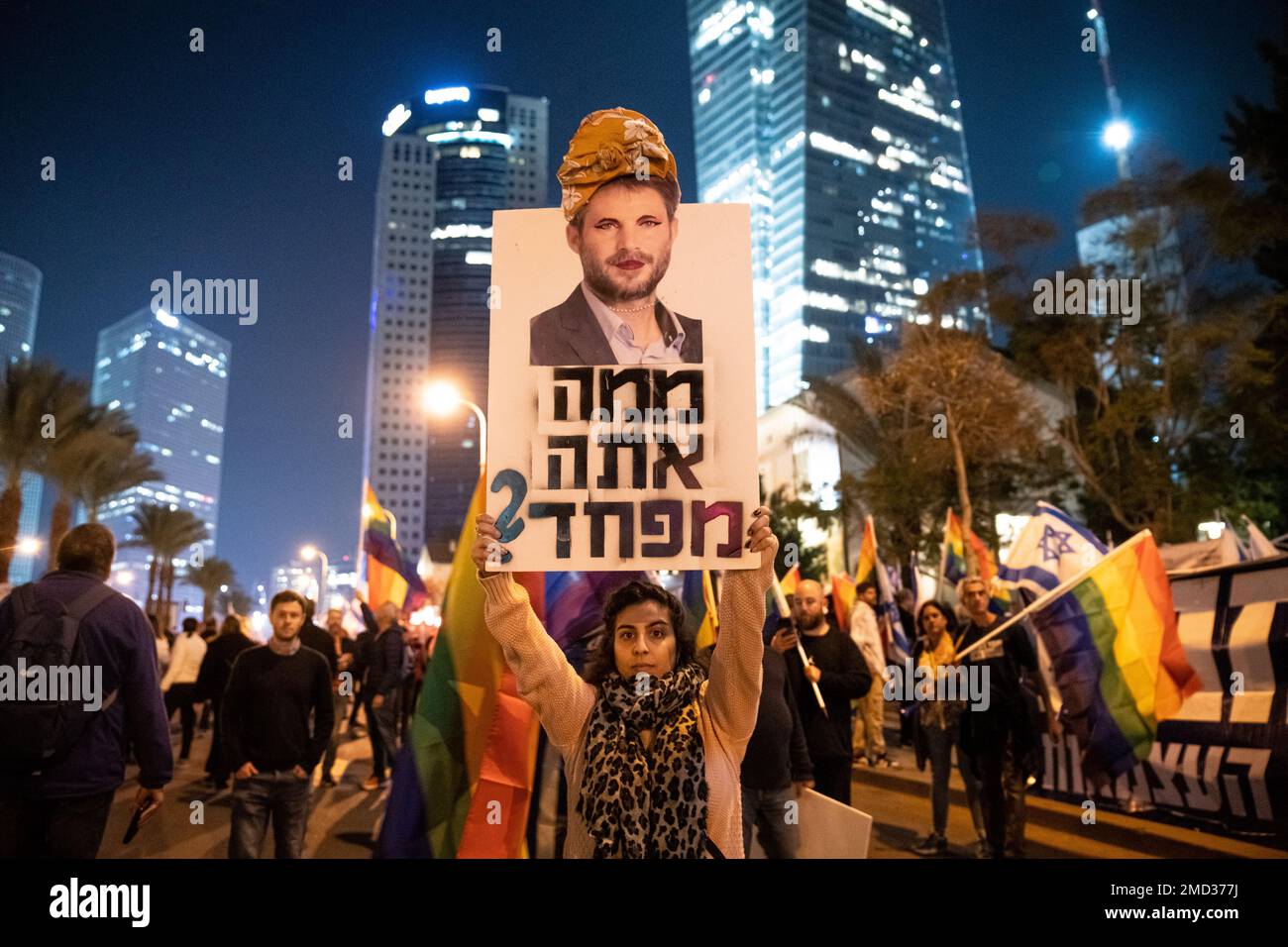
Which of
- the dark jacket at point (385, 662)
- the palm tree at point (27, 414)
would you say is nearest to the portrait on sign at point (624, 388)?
the dark jacket at point (385, 662)

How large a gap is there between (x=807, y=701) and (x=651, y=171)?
3922 millimetres

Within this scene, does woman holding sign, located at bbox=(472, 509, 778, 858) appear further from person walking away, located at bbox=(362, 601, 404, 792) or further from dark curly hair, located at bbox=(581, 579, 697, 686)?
person walking away, located at bbox=(362, 601, 404, 792)

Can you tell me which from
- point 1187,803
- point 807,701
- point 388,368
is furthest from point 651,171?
point 388,368

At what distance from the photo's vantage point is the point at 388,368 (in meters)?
123

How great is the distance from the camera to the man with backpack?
144 inches

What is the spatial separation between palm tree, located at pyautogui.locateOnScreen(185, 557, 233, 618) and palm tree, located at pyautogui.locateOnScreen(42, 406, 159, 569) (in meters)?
47.3

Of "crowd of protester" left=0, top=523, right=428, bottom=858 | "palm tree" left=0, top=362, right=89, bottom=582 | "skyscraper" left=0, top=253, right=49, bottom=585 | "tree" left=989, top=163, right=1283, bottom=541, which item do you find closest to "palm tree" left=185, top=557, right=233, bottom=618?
"skyscraper" left=0, top=253, right=49, bottom=585

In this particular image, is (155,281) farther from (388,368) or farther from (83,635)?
(388,368)

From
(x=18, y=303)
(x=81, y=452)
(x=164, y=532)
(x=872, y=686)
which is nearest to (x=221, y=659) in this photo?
(x=872, y=686)

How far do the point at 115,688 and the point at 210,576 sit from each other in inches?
3095

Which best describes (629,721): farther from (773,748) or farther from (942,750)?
(942,750)

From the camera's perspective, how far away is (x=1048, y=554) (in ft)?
27.1

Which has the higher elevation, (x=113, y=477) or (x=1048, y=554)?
(x=113, y=477)

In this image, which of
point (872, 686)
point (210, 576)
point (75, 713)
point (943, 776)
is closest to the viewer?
point (75, 713)
